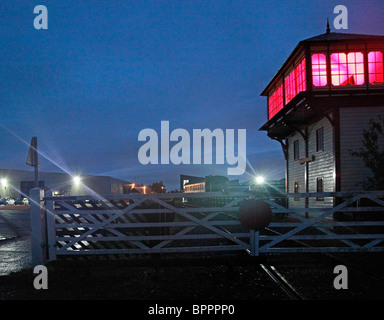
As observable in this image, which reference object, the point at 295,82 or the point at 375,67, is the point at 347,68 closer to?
the point at 375,67

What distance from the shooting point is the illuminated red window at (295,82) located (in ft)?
65.2

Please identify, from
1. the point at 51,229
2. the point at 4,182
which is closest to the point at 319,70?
the point at 51,229

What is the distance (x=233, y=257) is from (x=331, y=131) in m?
15.2

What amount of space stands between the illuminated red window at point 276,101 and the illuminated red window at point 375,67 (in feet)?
21.8

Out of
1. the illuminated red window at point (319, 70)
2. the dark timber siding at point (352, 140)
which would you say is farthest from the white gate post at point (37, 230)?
the illuminated red window at point (319, 70)

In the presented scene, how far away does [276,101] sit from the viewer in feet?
85.8

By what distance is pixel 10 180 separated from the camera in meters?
75.8

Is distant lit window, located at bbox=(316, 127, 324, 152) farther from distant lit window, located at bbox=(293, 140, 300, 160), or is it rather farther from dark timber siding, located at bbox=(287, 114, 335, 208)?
distant lit window, located at bbox=(293, 140, 300, 160)

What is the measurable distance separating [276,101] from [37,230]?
883 inches

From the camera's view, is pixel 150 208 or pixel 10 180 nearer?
pixel 150 208

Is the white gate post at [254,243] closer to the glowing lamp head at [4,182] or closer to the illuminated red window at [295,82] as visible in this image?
the illuminated red window at [295,82]
